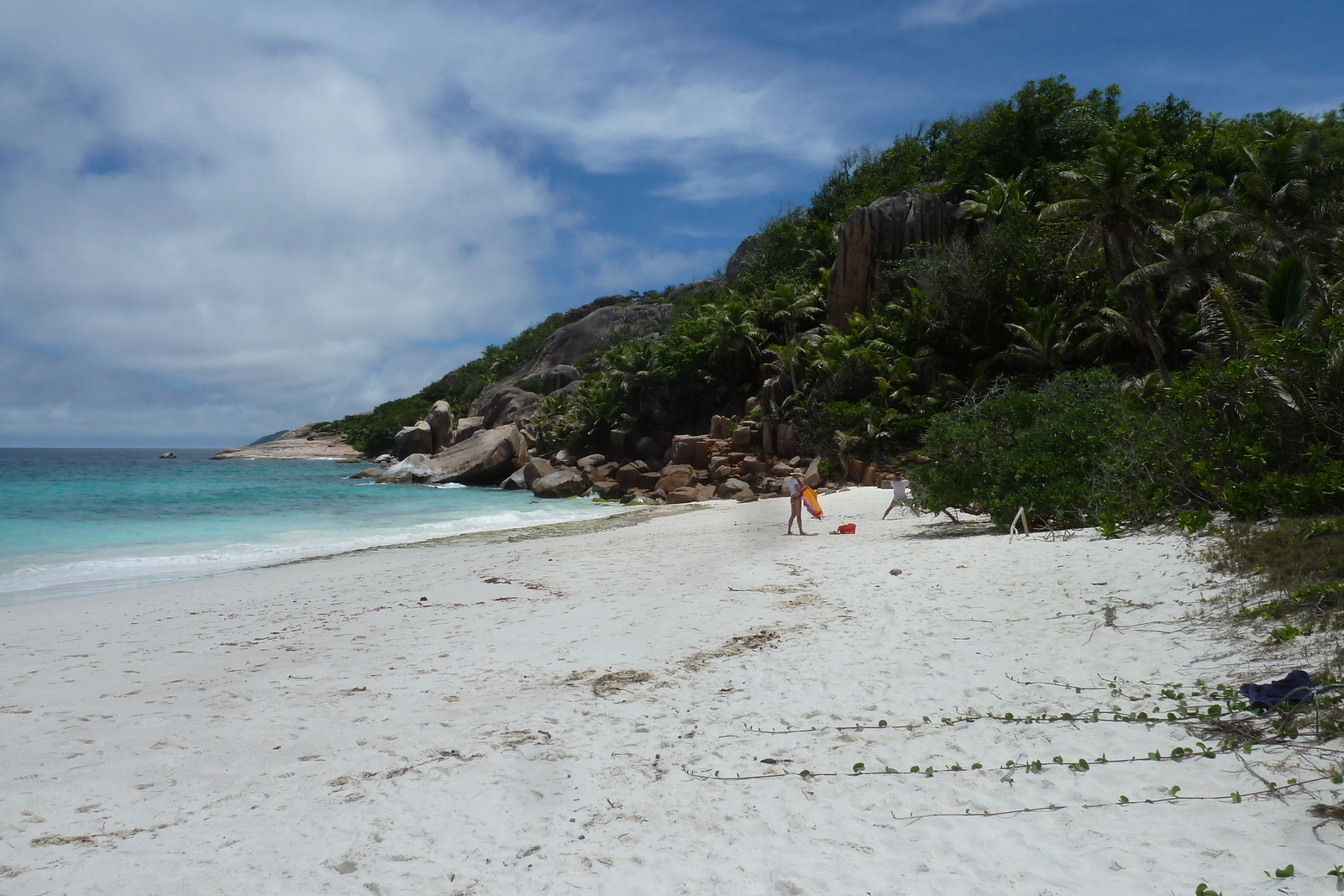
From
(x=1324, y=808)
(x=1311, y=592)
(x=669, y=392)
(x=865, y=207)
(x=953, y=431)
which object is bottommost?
(x=1324, y=808)

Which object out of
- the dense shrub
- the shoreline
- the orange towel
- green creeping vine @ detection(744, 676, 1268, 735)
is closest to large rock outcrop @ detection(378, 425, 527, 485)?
the shoreline

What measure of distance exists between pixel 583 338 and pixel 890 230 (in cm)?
3652

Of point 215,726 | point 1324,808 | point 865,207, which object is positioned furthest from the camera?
point 865,207

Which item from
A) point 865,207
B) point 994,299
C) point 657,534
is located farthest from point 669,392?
point 657,534

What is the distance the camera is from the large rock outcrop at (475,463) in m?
43.2

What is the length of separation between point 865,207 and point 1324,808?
3257 centimetres

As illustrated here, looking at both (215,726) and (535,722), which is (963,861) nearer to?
(535,722)

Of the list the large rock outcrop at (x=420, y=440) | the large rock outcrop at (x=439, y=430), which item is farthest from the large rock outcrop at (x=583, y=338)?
the large rock outcrop at (x=420, y=440)

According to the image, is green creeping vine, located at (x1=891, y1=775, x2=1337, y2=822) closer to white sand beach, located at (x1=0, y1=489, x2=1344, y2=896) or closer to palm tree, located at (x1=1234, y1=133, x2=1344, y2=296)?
white sand beach, located at (x1=0, y1=489, x2=1344, y2=896)

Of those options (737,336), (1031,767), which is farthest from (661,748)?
(737,336)

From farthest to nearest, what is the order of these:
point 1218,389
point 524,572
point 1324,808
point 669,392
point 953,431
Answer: point 669,392
point 953,431
point 524,572
point 1218,389
point 1324,808

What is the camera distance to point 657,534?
56.0ft

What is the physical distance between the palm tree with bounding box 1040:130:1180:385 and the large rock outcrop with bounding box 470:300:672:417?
42025 mm

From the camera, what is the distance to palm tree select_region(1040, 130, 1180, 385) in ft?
67.0
